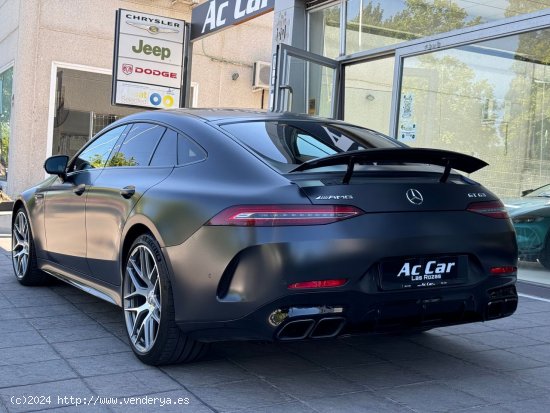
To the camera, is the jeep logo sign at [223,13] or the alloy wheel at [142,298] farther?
the jeep logo sign at [223,13]

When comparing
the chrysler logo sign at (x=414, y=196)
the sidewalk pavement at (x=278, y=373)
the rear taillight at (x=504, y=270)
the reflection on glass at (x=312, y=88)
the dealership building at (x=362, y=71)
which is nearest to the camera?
the sidewalk pavement at (x=278, y=373)

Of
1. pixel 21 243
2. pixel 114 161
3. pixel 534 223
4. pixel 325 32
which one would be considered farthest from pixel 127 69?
pixel 114 161

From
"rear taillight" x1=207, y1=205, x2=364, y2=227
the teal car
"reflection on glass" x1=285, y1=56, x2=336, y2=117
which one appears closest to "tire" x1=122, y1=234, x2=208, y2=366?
"rear taillight" x1=207, y1=205, x2=364, y2=227

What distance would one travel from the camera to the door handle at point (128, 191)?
156 inches

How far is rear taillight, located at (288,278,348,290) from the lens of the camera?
304cm

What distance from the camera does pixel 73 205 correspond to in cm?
484

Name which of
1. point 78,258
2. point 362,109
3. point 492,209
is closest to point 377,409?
point 492,209

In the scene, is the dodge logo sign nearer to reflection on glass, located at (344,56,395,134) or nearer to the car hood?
reflection on glass, located at (344,56,395,134)

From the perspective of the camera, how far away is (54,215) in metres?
5.16

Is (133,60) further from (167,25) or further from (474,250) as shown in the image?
(474,250)

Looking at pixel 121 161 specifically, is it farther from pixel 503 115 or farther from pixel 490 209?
pixel 503 115

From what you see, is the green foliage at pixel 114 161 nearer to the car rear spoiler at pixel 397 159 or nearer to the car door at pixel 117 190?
the car door at pixel 117 190

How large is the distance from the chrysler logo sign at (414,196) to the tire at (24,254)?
3.53 meters

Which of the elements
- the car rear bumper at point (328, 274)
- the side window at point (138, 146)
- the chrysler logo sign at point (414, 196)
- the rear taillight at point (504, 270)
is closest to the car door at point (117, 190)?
the side window at point (138, 146)
